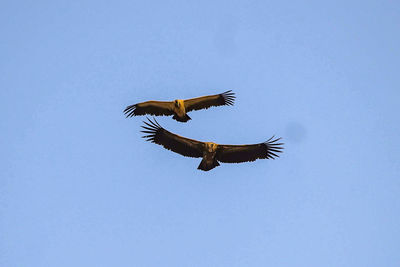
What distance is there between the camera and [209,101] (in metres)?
27.2

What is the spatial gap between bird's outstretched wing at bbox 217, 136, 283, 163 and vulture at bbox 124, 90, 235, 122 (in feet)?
7.62

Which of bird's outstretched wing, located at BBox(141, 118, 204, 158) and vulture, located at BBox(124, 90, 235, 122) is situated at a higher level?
vulture, located at BBox(124, 90, 235, 122)

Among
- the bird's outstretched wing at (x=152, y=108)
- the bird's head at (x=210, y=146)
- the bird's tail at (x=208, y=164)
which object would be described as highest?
the bird's outstretched wing at (x=152, y=108)

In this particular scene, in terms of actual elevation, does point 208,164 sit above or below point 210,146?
below

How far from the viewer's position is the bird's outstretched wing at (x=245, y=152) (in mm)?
24766

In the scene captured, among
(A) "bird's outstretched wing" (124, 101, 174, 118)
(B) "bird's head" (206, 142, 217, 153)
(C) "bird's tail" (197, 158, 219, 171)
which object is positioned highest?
(A) "bird's outstretched wing" (124, 101, 174, 118)

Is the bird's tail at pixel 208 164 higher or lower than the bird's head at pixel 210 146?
lower

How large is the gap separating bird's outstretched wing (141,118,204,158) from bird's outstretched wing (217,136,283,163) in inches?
33.5

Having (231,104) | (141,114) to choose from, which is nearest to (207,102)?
(231,104)

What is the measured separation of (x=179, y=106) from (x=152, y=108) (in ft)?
4.87

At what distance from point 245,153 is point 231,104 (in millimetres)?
3058

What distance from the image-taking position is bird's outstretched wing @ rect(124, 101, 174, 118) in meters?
26.6

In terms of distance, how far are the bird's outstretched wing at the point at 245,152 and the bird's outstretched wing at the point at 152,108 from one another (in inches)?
122

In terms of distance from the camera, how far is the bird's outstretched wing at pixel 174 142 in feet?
80.5
